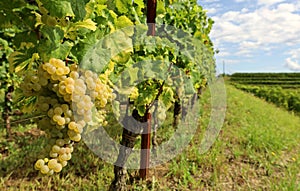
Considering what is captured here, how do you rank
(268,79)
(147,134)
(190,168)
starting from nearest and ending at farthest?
1. (147,134)
2. (190,168)
3. (268,79)

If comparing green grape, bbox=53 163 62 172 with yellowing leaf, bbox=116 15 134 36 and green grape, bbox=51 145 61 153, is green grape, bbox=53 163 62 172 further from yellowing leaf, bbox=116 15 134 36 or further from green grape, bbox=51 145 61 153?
yellowing leaf, bbox=116 15 134 36

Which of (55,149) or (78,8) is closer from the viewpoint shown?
(78,8)

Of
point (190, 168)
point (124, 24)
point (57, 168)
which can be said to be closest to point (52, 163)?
point (57, 168)

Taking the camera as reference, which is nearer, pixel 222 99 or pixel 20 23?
pixel 20 23

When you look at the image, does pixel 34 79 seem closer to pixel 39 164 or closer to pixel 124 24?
pixel 39 164

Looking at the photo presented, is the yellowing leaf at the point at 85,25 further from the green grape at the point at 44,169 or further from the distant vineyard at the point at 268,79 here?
the distant vineyard at the point at 268,79

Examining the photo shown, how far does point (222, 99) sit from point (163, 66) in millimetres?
6746

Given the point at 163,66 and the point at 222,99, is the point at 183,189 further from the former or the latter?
the point at 222,99

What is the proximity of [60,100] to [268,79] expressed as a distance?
4485cm

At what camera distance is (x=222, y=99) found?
9.41 meters

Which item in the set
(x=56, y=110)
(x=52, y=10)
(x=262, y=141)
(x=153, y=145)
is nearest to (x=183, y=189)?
(x=153, y=145)

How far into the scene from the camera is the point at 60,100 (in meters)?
1.27

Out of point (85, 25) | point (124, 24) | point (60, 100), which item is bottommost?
point (60, 100)

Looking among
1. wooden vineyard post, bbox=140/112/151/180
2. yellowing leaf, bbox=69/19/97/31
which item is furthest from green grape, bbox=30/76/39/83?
wooden vineyard post, bbox=140/112/151/180
